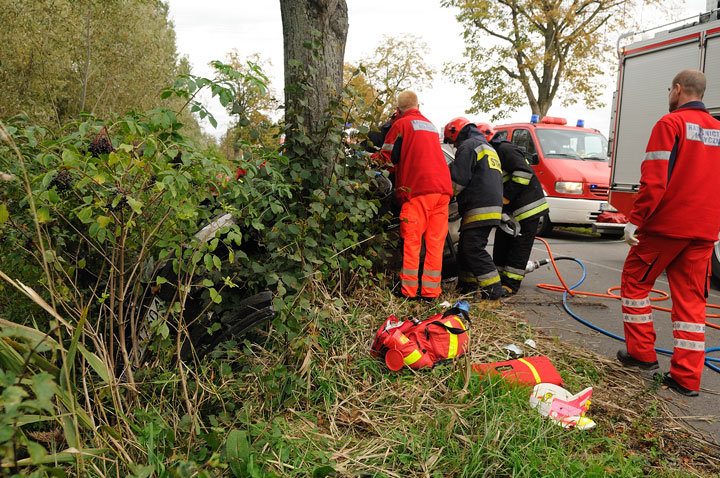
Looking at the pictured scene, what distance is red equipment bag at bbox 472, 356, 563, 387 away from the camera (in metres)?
2.92

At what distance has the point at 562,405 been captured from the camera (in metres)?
2.70

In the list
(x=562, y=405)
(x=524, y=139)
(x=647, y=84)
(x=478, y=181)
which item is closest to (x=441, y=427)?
(x=562, y=405)

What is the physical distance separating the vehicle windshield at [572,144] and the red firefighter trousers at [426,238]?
21.9ft

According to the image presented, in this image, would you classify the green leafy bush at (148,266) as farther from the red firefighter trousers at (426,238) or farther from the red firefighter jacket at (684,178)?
the red firefighter jacket at (684,178)

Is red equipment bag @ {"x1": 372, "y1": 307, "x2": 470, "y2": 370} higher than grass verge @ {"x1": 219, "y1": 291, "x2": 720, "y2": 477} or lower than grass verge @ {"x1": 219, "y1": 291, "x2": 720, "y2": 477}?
higher

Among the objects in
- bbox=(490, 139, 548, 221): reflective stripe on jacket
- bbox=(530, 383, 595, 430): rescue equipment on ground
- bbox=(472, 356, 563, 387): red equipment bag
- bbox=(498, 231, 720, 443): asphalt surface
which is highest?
bbox=(490, 139, 548, 221): reflective stripe on jacket

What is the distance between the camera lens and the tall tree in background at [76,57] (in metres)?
10.7

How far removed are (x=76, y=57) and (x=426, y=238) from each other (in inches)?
497

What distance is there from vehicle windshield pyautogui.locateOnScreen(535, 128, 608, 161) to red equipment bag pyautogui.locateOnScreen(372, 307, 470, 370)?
314 inches

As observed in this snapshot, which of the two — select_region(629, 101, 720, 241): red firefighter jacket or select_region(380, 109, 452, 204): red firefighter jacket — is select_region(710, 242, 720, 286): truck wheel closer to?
select_region(629, 101, 720, 241): red firefighter jacket

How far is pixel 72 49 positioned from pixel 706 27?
522 inches

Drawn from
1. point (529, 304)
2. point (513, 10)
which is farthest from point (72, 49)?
point (513, 10)

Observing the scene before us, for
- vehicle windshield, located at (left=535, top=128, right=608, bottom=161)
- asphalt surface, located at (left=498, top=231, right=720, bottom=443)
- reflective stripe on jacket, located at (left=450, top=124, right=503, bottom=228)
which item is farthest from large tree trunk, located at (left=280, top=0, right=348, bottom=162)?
vehicle windshield, located at (left=535, top=128, right=608, bottom=161)

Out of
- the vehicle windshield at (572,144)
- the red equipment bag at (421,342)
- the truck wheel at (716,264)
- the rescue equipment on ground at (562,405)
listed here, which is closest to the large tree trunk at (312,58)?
the red equipment bag at (421,342)
